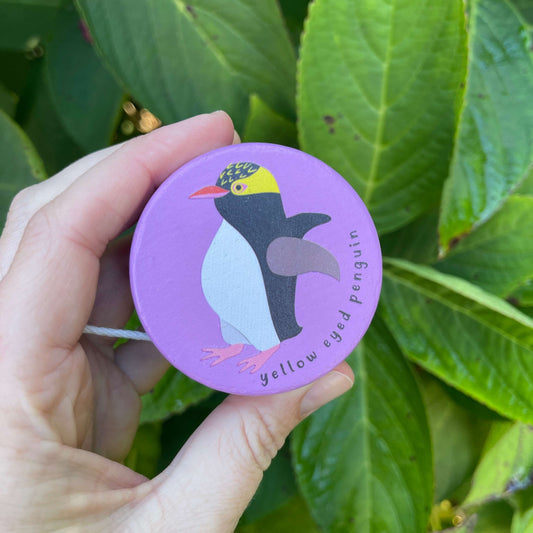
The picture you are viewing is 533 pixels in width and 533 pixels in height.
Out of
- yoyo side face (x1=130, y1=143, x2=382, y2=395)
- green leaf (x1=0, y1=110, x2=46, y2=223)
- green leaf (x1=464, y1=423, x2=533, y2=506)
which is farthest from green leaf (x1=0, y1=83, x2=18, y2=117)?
green leaf (x1=464, y1=423, x2=533, y2=506)

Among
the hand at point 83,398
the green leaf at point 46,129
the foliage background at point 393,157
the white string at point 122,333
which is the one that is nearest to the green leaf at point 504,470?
the foliage background at point 393,157

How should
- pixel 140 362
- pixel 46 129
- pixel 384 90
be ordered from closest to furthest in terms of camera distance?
pixel 384 90 < pixel 140 362 < pixel 46 129

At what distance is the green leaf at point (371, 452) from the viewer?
0.72 m

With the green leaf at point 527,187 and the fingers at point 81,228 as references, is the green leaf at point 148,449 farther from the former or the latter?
the green leaf at point 527,187

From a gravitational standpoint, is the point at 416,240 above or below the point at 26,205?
below

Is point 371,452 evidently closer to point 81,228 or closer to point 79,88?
point 81,228

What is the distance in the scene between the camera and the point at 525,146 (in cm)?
70

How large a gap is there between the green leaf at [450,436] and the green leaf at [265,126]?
52cm

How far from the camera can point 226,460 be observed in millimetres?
545

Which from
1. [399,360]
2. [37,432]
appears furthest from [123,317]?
[399,360]

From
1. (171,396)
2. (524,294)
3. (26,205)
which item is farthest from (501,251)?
(26,205)

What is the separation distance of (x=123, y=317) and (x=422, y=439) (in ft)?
1.48

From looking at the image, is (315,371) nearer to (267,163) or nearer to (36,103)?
(267,163)

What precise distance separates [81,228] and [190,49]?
300mm
